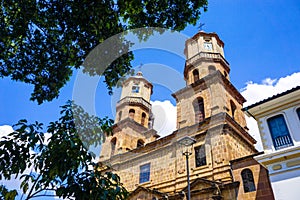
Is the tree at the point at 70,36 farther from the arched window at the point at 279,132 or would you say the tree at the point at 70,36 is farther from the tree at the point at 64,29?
the arched window at the point at 279,132

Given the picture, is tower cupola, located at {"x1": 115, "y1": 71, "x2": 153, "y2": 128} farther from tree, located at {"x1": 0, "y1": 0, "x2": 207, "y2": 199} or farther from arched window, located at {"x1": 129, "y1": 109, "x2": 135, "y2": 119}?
tree, located at {"x1": 0, "y1": 0, "x2": 207, "y2": 199}

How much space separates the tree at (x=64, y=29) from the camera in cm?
690

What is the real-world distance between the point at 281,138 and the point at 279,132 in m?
0.36

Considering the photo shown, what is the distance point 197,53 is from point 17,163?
67.7ft

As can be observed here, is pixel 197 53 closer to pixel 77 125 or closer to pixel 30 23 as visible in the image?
pixel 30 23

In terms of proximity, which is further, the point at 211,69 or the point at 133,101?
the point at 133,101

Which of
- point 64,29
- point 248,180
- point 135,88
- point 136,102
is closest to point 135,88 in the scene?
point 135,88

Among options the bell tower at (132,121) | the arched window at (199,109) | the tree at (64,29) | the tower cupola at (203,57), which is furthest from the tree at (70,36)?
the bell tower at (132,121)

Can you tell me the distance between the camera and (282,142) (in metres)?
10.8

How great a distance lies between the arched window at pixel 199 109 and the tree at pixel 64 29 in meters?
11.9

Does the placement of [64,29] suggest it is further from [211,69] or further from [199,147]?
[211,69]

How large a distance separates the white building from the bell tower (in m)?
14.8

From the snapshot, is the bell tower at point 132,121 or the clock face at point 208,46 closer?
the clock face at point 208,46

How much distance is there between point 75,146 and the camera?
13.2 ft
